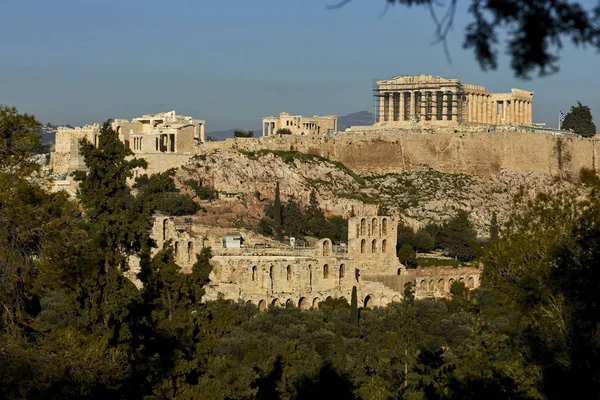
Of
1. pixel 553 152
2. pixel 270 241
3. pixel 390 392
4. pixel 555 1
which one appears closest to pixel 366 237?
pixel 270 241

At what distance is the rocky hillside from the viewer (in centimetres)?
6694

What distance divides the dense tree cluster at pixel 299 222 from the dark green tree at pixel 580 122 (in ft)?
108

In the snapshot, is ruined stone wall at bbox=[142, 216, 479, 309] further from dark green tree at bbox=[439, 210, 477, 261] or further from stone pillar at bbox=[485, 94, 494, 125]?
stone pillar at bbox=[485, 94, 494, 125]

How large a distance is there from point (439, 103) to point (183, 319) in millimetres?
63251

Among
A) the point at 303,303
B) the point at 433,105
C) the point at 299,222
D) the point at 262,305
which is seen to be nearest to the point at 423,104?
the point at 433,105

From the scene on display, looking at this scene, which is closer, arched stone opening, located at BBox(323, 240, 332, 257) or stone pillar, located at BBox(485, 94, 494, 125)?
arched stone opening, located at BBox(323, 240, 332, 257)

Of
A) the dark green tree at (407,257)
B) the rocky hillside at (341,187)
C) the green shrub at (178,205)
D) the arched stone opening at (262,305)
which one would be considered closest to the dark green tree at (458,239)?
the rocky hillside at (341,187)

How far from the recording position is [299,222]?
6206cm

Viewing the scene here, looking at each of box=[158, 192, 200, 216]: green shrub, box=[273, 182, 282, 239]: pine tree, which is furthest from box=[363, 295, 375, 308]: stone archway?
box=[158, 192, 200, 216]: green shrub

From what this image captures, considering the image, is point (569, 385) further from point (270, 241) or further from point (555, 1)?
point (270, 241)

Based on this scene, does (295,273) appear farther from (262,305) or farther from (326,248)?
(326,248)

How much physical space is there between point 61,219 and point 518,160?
6518 cm

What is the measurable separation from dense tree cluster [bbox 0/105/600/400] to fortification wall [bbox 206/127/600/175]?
46.0 meters

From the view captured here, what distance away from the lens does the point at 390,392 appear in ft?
93.8
